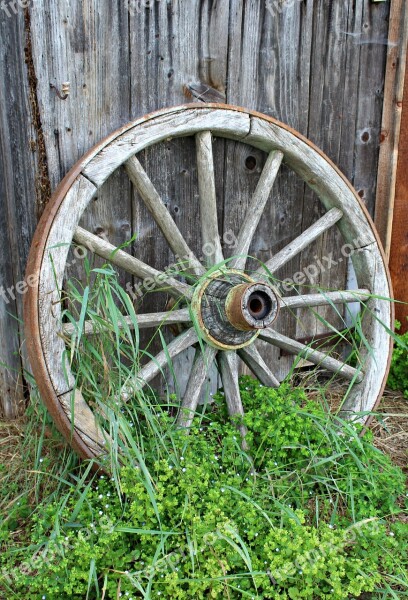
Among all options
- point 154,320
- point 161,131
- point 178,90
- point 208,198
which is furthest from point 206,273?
point 178,90

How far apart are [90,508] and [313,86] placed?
6.90 ft

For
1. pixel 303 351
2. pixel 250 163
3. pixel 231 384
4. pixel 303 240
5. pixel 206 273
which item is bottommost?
pixel 231 384

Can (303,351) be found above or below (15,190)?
below

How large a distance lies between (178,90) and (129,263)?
0.77m

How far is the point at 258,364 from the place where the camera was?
8.89 feet

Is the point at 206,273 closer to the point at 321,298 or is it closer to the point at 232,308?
the point at 232,308

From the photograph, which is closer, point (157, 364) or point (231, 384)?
point (157, 364)

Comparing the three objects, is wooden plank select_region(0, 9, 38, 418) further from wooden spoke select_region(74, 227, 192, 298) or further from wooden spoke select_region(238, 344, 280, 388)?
wooden spoke select_region(238, 344, 280, 388)

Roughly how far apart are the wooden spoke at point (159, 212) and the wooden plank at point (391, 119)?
50.0 inches

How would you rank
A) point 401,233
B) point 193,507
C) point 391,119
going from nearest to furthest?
point 193,507 < point 391,119 < point 401,233

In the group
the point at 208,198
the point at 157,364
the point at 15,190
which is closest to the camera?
the point at 157,364

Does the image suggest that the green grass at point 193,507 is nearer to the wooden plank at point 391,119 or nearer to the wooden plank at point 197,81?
the wooden plank at point 197,81

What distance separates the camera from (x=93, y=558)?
1.82m

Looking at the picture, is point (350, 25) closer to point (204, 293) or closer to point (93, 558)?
point (204, 293)
